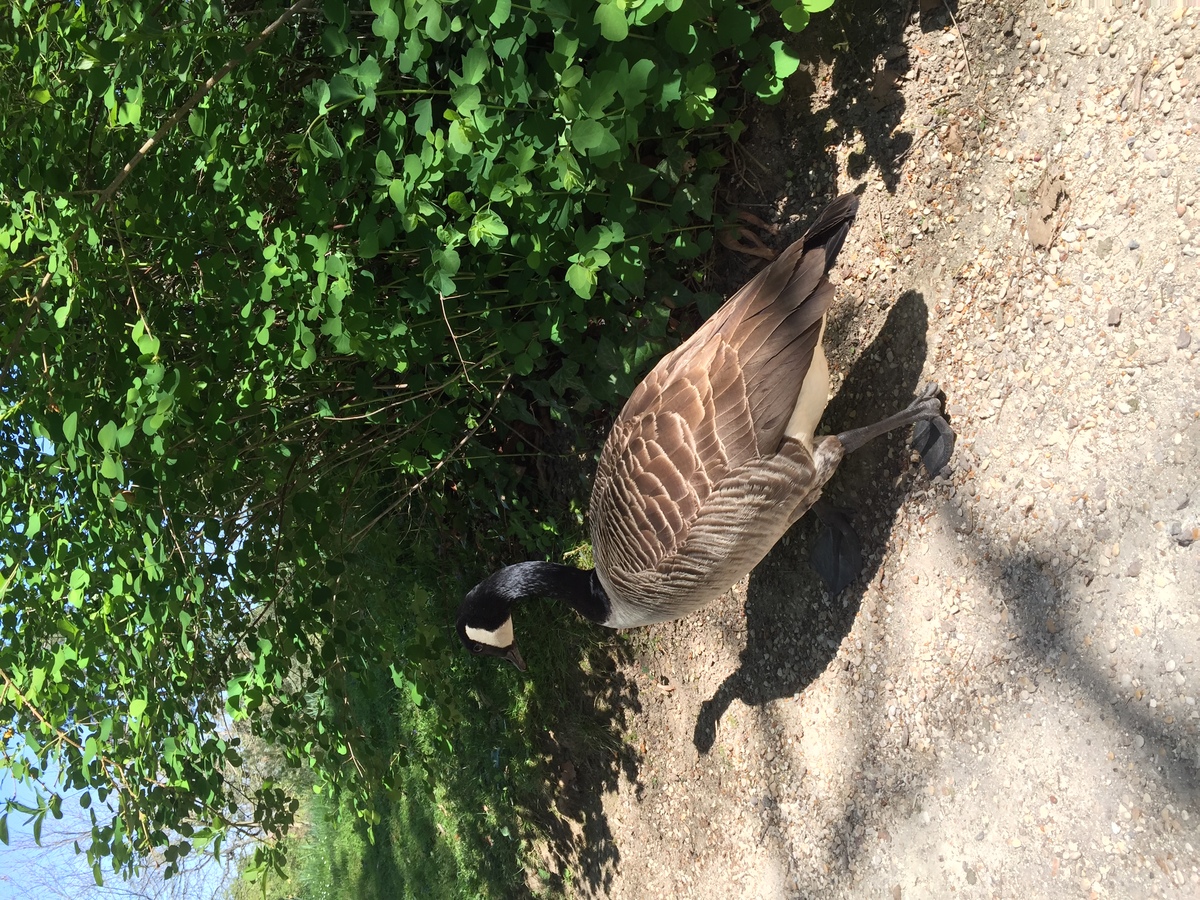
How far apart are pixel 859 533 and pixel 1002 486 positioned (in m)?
0.65

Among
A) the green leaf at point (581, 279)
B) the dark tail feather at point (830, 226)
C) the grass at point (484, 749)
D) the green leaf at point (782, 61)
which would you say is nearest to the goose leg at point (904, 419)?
the dark tail feather at point (830, 226)

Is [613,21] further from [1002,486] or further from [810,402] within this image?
[1002,486]

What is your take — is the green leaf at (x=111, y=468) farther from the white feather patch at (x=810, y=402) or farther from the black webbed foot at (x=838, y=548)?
the black webbed foot at (x=838, y=548)

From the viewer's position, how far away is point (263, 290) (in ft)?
8.13

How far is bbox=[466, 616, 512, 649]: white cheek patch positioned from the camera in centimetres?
379

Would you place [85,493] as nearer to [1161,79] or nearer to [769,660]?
[769,660]

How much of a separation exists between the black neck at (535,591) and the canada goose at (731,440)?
0.40 metres

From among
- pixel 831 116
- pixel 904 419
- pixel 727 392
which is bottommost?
pixel 904 419

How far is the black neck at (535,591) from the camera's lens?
348 centimetres

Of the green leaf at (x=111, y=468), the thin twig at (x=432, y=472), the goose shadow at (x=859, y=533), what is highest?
the green leaf at (x=111, y=468)

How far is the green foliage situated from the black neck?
26cm

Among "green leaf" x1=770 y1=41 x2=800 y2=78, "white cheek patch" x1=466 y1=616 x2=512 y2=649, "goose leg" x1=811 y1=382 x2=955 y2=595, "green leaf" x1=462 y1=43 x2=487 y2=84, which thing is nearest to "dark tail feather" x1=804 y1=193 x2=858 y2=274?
"green leaf" x1=770 y1=41 x2=800 y2=78

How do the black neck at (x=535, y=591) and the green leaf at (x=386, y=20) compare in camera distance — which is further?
the black neck at (x=535, y=591)

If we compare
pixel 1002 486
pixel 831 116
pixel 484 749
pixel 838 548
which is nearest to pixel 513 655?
pixel 838 548
